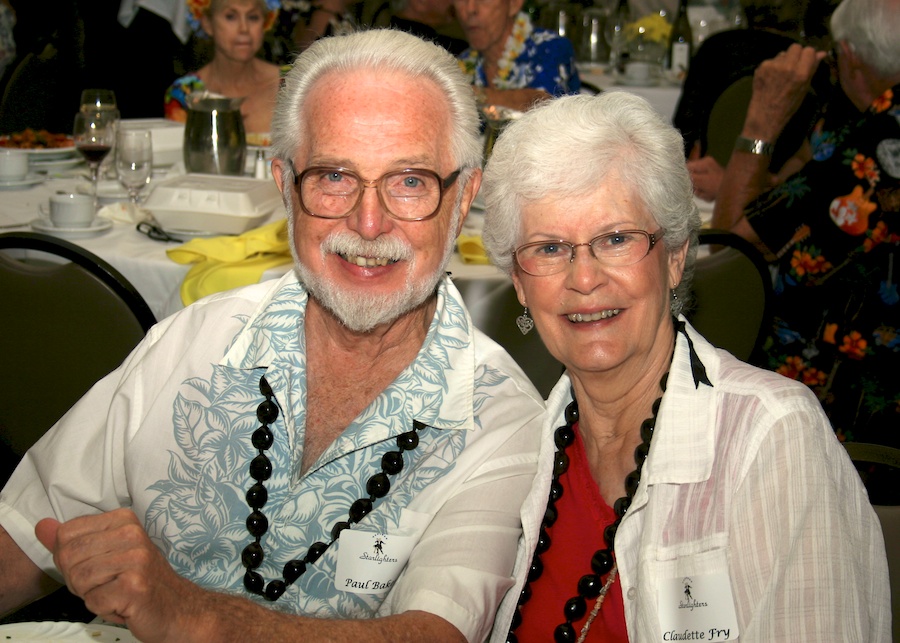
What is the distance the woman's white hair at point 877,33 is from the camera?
3033 millimetres

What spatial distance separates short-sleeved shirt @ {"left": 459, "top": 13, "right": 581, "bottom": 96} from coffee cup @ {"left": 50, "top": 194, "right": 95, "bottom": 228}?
9.38 feet

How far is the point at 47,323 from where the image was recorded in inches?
95.3

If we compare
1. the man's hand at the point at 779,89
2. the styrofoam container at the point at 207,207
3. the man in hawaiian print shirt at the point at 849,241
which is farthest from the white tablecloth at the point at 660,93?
the styrofoam container at the point at 207,207

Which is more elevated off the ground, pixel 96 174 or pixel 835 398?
pixel 96 174

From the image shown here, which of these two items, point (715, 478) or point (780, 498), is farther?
point (715, 478)

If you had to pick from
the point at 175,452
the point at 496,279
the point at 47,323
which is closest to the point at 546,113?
the point at 175,452

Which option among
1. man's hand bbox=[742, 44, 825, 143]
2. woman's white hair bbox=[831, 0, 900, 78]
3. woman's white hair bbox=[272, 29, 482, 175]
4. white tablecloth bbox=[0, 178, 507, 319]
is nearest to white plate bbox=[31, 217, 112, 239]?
white tablecloth bbox=[0, 178, 507, 319]

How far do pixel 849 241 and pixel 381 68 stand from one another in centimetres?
181

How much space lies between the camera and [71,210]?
303 cm

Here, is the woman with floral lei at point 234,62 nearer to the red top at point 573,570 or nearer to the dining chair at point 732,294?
the dining chair at point 732,294

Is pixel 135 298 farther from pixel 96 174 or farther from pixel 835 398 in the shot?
pixel 835 398

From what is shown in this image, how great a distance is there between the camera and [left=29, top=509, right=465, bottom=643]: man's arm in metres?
Result: 1.26

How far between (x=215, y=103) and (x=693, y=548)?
279cm

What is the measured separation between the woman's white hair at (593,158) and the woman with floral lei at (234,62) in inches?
133
